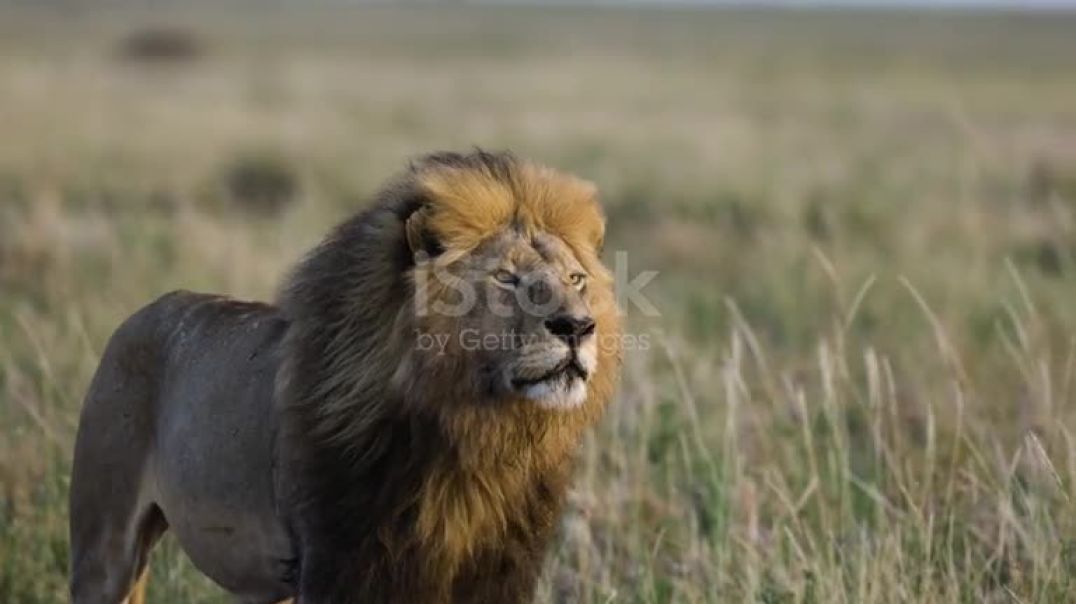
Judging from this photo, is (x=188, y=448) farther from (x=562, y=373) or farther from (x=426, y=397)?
(x=562, y=373)

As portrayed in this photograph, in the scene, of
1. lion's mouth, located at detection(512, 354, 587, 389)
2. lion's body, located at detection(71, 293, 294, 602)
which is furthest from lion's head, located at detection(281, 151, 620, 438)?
lion's body, located at detection(71, 293, 294, 602)

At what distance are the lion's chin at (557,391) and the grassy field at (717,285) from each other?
123 cm

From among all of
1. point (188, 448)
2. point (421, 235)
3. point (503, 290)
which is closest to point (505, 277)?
point (503, 290)

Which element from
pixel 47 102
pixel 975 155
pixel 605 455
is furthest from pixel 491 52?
pixel 605 455

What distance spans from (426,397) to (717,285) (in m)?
8.35

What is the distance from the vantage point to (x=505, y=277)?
3881 millimetres

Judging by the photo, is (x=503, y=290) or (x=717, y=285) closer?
(x=503, y=290)

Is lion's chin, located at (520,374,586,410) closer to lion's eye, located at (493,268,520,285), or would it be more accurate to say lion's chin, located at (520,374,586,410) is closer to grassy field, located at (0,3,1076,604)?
lion's eye, located at (493,268,520,285)

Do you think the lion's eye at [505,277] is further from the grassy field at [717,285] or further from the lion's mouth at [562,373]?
the grassy field at [717,285]

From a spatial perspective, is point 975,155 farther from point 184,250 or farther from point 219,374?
point 219,374

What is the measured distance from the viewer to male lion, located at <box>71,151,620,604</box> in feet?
Result: 12.6

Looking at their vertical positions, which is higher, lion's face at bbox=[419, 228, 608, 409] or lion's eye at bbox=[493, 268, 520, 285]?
lion's eye at bbox=[493, 268, 520, 285]

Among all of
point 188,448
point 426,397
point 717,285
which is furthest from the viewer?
point 717,285

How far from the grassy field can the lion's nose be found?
1.31 meters
